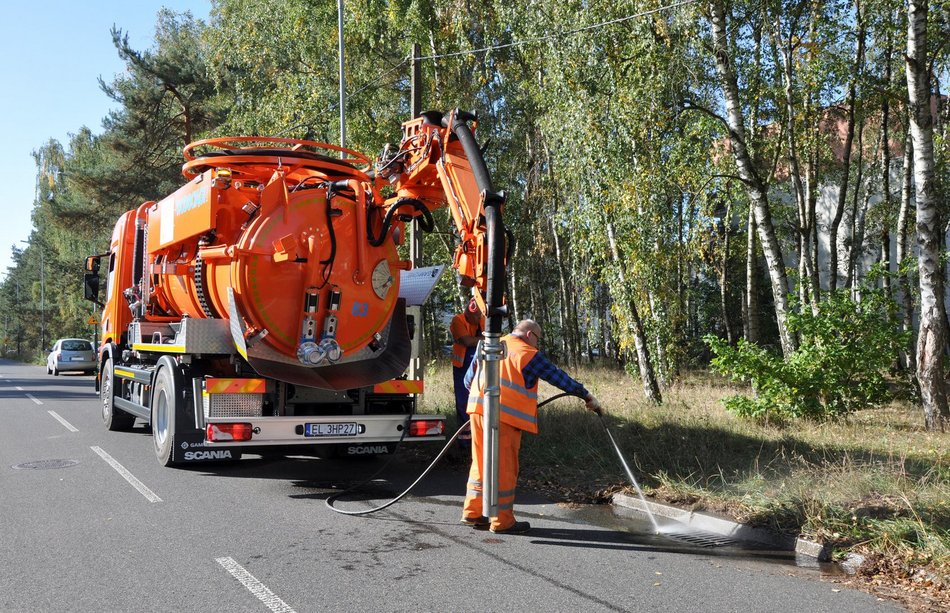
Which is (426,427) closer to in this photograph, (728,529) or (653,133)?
(728,529)

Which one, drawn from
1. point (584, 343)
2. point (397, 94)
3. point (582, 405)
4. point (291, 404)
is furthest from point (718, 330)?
point (291, 404)

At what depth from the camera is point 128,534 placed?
6070mm

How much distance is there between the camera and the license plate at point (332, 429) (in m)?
7.73

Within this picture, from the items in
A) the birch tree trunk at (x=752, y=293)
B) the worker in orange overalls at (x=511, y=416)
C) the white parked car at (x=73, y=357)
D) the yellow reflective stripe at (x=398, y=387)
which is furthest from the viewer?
the white parked car at (x=73, y=357)

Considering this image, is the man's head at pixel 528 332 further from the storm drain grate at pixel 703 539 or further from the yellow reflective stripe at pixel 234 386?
the yellow reflective stripe at pixel 234 386

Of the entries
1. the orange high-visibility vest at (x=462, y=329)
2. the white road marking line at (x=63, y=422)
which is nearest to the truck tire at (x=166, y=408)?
the orange high-visibility vest at (x=462, y=329)

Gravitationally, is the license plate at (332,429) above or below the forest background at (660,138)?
below

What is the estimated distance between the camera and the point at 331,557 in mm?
5516

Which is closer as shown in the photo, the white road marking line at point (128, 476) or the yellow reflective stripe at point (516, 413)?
the yellow reflective stripe at point (516, 413)

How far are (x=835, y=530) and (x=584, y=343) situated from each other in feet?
104

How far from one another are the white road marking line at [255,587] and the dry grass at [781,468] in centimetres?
334

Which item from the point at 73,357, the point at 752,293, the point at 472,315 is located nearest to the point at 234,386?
the point at 472,315

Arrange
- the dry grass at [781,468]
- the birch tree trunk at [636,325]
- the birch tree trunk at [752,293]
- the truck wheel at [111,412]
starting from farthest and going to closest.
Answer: the birch tree trunk at [752,293] < the birch tree trunk at [636,325] < the truck wheel at [111,412] < the dry grass at [781,468]

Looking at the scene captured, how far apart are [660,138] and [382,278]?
7152 millimetres
